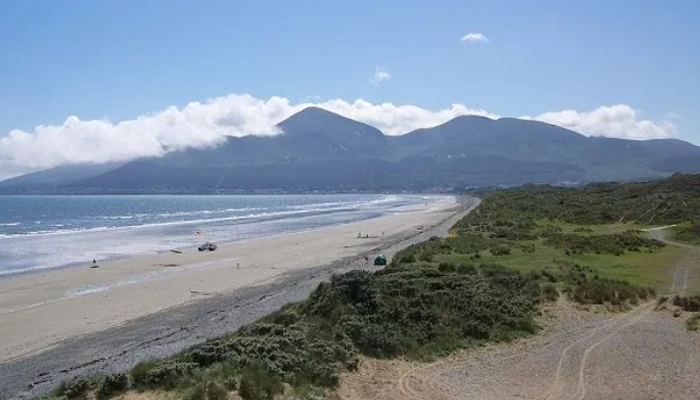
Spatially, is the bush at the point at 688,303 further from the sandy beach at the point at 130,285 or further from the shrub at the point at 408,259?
the sandy beach at the point at 130,285

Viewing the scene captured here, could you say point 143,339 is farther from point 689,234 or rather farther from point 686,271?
point 689,234

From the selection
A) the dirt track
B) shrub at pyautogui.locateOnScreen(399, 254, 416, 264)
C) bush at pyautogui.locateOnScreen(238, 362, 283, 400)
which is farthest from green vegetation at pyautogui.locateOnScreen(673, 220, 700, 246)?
bush at pyautogui.locateOnScreen(238, 362, 283, 400)

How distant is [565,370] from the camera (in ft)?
45.4

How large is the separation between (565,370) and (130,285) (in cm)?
2370

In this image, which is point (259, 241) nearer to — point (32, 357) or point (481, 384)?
point (32, 357)

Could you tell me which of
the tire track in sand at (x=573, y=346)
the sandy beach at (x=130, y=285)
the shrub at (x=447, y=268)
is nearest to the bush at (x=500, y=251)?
the shrub at (x=447, y=268)

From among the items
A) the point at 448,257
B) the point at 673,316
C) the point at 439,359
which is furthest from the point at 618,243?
the point at 439,359

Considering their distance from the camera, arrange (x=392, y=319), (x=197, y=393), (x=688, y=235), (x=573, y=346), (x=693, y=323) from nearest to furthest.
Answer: (x=197, y=393) → (x=573, y=346) → (x=392, y=319) → (x=693, y=323) → (x=688, y=235)

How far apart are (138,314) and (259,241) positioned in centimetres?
3004

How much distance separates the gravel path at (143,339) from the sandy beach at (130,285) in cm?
90

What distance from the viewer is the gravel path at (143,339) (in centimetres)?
1620

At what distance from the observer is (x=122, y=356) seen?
58.1 ft

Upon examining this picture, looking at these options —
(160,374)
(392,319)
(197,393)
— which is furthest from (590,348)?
(160,374)

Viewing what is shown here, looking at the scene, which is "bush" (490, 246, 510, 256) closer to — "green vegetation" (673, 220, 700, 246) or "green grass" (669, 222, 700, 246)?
"green grass" (669, 222, 700, 246)
